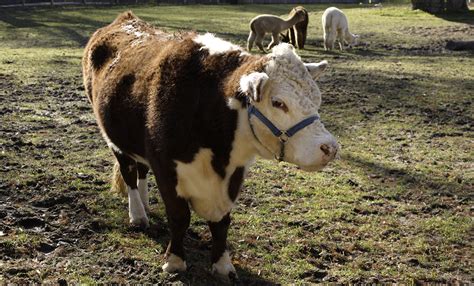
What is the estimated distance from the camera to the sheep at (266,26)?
15.7 meters

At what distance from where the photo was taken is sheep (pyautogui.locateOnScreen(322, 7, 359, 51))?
16297 millimetres

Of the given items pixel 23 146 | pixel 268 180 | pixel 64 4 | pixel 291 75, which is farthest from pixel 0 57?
pixel 64 4

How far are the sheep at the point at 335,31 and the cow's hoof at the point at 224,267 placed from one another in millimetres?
12962

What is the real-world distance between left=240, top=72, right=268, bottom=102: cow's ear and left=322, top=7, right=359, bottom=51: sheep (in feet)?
44.1

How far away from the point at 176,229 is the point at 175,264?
0.23 metres

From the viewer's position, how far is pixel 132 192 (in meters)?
4.74

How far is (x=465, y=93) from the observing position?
375 inches

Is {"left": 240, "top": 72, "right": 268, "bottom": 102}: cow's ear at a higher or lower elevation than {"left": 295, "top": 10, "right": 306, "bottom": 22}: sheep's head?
higher

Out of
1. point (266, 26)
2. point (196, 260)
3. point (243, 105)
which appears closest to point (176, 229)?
point (196, 260)

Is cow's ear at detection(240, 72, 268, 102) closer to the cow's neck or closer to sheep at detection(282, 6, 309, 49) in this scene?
the cow's neck

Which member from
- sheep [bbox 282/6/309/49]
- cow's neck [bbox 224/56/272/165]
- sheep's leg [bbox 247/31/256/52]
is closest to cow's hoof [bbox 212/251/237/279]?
cow's neck [bbox 224/56/272/165]

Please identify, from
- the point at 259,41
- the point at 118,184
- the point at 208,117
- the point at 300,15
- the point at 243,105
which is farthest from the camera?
the point at 300,15

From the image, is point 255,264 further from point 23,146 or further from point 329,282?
point 23,146

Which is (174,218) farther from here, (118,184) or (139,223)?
(118,184)
